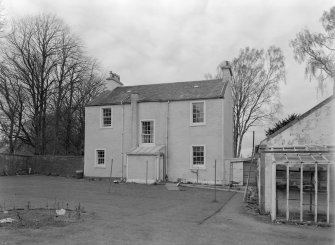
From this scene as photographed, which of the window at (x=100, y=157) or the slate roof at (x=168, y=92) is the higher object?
the slate roof at (x=168, y=92)

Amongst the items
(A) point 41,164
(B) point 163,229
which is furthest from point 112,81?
(B) point 163,229

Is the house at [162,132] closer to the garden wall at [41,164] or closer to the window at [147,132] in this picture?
the window at [147,132]

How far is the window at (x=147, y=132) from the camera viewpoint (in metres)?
31.2

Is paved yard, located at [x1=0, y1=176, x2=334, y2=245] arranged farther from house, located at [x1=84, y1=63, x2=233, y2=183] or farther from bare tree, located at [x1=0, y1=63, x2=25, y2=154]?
bare tree, located at [x1=0, y1=63, x2=25, y2=154]

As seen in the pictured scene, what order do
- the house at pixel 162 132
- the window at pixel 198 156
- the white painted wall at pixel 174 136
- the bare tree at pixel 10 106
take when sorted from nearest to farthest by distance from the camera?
the white painted wall at pixel 174 136 < the house at pixel 162 132 < the window at pixel 198 156 < the bare tree at pixel 10 106

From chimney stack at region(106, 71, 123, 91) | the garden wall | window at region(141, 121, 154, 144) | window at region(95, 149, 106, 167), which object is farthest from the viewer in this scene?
chimney stack at region(106, 71, 123, 91)

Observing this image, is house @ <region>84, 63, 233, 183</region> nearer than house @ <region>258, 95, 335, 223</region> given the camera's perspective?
No

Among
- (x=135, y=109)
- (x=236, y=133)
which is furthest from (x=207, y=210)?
(x=236, y=133)

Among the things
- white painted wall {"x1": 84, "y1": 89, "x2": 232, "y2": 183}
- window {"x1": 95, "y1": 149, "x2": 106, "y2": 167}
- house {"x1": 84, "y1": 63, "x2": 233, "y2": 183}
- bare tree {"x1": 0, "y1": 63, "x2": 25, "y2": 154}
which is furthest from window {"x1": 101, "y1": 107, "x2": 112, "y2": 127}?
bare tree {"x1": 0, "y1": 63, "x2": 25, "y2": 154}

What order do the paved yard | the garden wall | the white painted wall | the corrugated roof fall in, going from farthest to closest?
the garden wall < the corrugated roof < the white painted wall < the paved yard

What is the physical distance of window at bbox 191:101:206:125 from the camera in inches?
1164

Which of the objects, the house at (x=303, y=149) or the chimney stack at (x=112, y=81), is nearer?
the house at (x=303, y=149)

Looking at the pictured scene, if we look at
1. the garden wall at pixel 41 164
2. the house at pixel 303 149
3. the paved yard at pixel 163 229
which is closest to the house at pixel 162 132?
the garden wall at pixel 41 164

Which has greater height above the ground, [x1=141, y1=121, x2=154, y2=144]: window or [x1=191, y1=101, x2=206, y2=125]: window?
[x1=191, y1=101, x2=206, y2=125]: window
